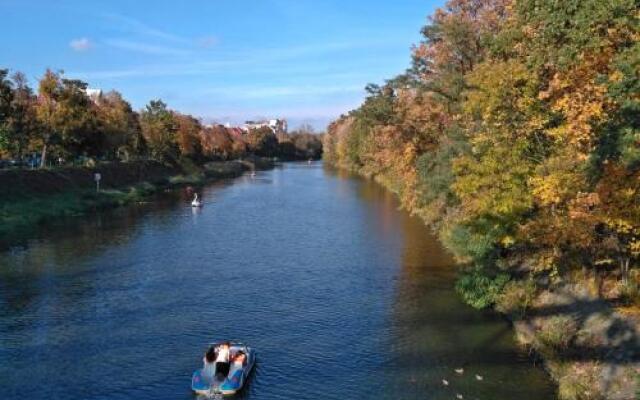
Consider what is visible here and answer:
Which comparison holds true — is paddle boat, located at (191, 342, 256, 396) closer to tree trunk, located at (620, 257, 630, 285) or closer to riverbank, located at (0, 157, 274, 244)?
tree trunk, located at (620, 257, 630, 285)

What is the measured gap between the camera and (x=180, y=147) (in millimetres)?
107750

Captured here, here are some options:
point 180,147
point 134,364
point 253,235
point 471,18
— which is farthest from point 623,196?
point 180,147

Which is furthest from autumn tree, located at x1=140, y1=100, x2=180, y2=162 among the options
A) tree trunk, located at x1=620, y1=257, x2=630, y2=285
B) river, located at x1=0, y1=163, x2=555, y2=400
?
tree trunk, located at x1=620, y1=257, x2=630, y2=285

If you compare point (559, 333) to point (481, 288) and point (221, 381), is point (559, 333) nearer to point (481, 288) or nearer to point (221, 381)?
point (481, 288)

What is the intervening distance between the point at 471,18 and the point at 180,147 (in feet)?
238

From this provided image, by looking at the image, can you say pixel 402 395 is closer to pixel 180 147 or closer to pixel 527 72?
pixel 527 72

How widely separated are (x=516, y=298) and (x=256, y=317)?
1093cm

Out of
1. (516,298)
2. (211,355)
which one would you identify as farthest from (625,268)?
(211,355)

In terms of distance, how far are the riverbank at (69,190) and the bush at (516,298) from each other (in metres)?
35.6

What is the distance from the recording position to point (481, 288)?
2822 cm

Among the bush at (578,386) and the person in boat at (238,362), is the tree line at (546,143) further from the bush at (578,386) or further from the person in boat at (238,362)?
the person in boat at (238,362)

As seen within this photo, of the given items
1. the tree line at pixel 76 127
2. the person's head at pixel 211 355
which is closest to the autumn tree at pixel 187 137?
the tree line at pixel 76 127

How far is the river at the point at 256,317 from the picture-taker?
67.2 feet

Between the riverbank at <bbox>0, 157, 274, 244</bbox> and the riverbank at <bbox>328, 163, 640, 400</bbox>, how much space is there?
3619cm
